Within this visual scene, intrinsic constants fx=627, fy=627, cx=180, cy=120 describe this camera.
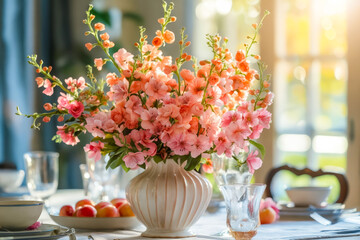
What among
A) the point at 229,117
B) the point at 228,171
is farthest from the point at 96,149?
the point at 228,171

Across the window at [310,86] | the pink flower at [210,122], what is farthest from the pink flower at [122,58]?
the window at [310,86]

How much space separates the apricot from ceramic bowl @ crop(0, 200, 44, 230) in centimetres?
61

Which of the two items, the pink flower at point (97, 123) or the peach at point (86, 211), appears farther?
the peach at point (86, 211)

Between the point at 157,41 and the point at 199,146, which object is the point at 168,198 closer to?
the point at 199,146

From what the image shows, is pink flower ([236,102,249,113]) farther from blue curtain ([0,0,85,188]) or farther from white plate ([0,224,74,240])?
blue curtain ([0,0,85,188])

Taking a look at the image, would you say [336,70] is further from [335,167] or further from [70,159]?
[70,159]

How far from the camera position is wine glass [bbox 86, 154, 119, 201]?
1.92 m

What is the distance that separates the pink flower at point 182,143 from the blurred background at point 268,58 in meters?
2.30

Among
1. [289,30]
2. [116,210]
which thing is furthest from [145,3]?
[116,210]

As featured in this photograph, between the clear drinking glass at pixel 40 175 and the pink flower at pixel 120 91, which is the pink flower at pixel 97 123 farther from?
the clear drinking glass at pixel 40 175

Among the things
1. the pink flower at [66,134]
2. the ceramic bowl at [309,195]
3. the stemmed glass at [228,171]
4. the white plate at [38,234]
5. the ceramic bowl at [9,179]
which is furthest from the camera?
the ceramic bowl at [9,179]

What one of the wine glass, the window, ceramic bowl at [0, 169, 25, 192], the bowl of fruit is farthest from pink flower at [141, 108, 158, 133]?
the window

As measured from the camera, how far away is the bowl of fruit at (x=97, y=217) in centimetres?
149

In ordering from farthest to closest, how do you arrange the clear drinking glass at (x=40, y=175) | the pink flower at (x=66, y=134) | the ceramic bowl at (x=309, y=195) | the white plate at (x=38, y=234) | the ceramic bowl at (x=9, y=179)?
the ceramic bowl at (x=9, y=179)
the clear drinking glass at (x=40, y=175)
the ceramic bowl at (x=309, y=195)
the pink flower at (x=66, y=134)
the white plate at (x=38, y=234)
